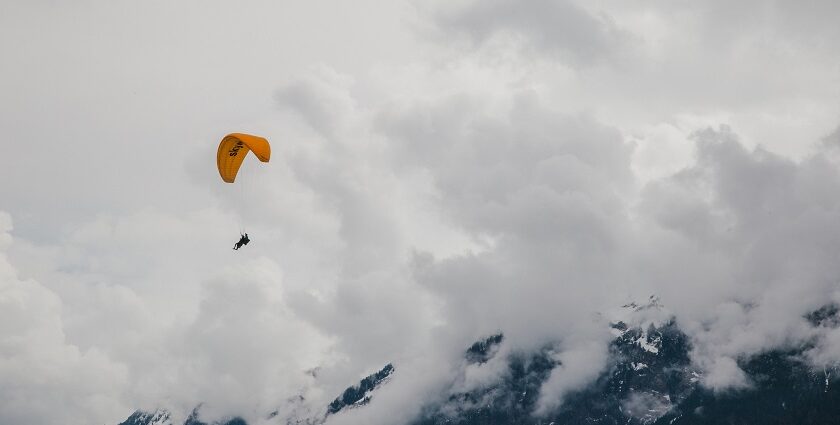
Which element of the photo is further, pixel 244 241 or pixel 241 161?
pixel 241 161

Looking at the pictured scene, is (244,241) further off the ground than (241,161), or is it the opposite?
(241,161)

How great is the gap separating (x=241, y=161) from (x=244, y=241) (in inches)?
590

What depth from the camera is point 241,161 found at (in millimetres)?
118500

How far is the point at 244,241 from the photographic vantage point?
108812 millimetres
